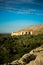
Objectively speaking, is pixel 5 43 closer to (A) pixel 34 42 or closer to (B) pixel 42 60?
(A) pixel 34 42

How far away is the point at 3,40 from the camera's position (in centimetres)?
2488

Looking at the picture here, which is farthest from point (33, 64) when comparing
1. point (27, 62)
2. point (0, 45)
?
point (0, 45)

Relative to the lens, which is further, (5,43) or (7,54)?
(5,43)

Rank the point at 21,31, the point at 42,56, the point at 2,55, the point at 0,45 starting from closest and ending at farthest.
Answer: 1. the point at 42,56
2. the point at 2,55
3. the point at 0,45
4. the point at 21,31

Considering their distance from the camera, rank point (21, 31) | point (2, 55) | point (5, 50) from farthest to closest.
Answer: point (21, 31) → point (5, 50) → point (2, 55)

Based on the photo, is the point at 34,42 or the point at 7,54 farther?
the point at 34,42

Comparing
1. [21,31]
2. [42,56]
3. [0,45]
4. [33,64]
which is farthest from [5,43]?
[21,31]

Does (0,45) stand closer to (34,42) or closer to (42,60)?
(34,42)

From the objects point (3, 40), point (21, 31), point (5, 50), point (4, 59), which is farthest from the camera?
point (21, 31)

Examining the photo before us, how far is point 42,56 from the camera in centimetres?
1516

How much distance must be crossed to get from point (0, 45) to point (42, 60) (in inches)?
368

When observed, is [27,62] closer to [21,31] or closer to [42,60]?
[42,60]

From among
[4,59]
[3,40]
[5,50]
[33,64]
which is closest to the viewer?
[33,64]

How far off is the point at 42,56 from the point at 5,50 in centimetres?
695
